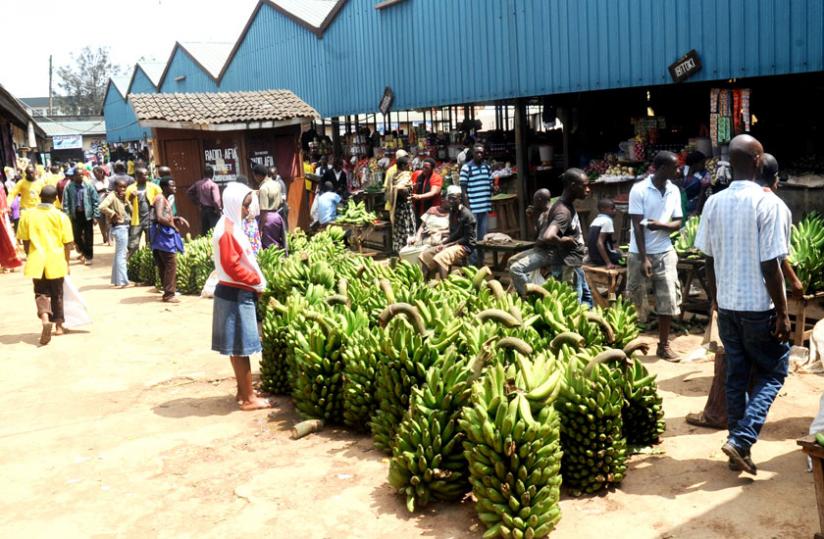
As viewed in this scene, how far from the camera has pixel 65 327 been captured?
33.8ft

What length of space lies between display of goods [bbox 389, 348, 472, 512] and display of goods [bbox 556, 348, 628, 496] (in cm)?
59

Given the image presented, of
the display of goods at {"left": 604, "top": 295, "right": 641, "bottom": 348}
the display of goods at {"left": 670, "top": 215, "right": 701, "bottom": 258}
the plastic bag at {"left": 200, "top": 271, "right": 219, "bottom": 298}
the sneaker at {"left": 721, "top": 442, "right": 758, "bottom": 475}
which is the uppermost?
the display of goods at {"left": 670, "top": 215, "right": 701, "bottom": 258}

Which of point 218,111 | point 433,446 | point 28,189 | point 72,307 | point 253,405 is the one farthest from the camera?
point 218,111

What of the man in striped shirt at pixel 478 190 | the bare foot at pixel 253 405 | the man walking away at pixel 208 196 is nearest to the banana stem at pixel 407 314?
the bare foot at pixel 253 405

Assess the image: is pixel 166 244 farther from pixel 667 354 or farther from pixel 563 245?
pixel 667 354

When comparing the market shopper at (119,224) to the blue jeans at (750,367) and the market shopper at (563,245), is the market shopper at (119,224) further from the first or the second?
the blue jeans at (750,367)

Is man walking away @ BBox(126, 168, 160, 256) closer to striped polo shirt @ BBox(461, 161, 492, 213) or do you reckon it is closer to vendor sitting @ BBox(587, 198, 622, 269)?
striped polo shirt @ BBox(461, 161, 492, 213)

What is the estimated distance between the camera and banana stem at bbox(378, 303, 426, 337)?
5.67 m

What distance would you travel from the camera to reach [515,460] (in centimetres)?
429

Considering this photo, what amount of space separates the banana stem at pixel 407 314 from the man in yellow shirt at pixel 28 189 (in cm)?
1132

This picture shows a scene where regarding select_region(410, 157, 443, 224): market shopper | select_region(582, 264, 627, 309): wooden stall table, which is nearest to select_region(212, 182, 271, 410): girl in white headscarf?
select_region(582, 264, 627, 309): wooden stall table

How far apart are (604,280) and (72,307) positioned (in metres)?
6.22

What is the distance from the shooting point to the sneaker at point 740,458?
479cm

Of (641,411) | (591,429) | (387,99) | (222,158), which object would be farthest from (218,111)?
(591,429)
